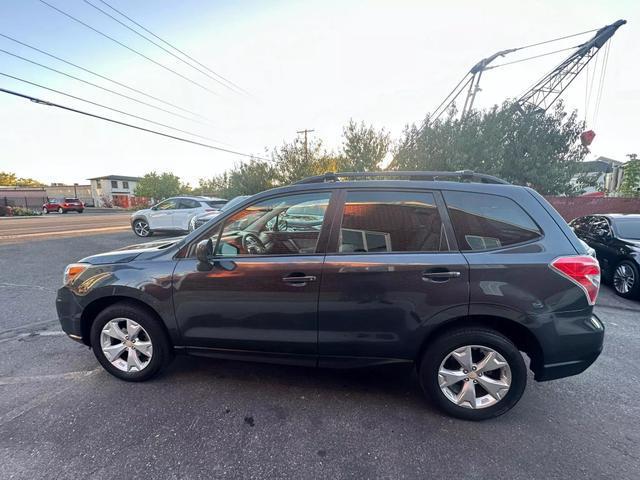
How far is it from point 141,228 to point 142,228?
0.17 ft

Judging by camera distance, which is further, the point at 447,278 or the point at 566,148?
the point at 566,148

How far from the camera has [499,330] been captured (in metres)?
2.26

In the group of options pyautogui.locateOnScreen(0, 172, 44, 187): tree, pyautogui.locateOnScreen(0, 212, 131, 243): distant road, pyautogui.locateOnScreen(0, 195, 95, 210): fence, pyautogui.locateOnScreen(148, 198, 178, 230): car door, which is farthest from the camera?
pyautogui.locateOnScreen(0, 172, 44, 187): tree

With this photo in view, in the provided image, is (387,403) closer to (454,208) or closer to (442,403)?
(442,403)

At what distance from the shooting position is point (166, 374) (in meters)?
2.77

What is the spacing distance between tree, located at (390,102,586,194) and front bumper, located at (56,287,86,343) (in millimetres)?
13438

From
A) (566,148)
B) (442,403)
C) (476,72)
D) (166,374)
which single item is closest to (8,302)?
(166,374)

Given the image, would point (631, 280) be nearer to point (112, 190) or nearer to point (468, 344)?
point (468, 344)

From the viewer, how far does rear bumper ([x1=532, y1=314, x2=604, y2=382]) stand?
2.11 m

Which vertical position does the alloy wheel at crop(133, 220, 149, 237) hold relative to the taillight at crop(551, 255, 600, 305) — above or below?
below

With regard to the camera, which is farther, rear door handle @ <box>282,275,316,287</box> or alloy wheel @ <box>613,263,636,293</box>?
alloy wheel @ <box>613,263,636,293</box>

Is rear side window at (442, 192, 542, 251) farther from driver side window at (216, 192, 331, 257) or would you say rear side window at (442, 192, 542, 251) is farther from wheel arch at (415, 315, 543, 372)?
driver side window at (216, 192, 331, 257)

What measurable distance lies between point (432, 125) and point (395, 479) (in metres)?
14.7

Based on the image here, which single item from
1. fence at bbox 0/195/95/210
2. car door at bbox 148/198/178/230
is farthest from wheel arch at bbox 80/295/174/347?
fence at bbox 0/195/95/210
